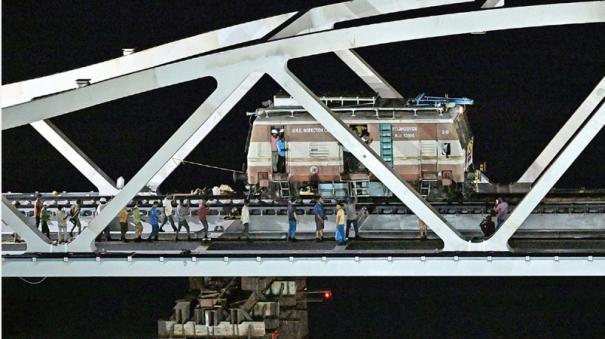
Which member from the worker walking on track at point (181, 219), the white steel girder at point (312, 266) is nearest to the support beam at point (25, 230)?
the white steel girder at point (312, 266)

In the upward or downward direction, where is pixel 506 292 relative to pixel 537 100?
downward

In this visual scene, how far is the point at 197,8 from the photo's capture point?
272 ft

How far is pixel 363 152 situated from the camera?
146 feet

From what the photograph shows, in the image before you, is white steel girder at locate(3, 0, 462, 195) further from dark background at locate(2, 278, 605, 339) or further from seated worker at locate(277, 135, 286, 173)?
dark background at locate(2, 278, 605, 339)

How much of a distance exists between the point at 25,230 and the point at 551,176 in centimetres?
1207

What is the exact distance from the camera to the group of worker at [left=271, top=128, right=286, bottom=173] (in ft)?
162

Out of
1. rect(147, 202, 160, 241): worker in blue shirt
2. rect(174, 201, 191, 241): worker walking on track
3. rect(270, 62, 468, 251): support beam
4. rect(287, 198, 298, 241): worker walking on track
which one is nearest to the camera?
rect(270, 62, 468, 251): support beam

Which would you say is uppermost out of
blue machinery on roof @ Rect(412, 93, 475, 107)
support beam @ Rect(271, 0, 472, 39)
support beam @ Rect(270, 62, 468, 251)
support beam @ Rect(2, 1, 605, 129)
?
support beam @ Rect(271, 0, 472, 39)

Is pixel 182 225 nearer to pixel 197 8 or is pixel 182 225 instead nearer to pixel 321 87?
pixel 321 87

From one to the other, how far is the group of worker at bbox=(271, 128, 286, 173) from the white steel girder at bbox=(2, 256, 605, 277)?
4.69m

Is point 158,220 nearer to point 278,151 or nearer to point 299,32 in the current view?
point 278,151

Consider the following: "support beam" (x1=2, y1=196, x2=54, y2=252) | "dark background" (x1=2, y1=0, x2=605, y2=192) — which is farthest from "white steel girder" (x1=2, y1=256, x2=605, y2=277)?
"dark background" (x1=2, y1=0, x2=605, y2=192)

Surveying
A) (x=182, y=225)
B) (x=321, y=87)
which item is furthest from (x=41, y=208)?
(x=321, y=87)

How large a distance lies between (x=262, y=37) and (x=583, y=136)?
11764 mm
